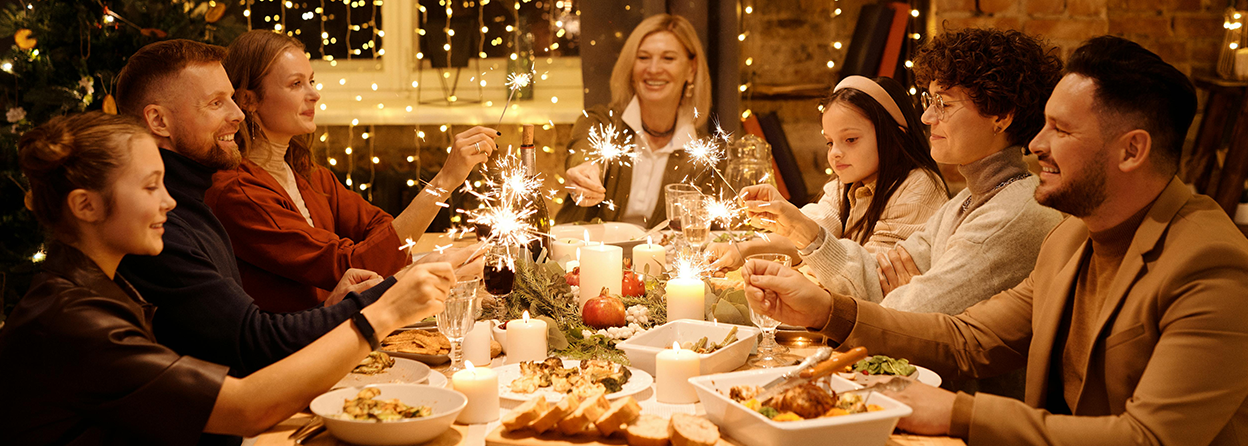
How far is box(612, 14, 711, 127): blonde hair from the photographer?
163 inches

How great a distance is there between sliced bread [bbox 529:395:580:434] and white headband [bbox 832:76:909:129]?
1557mm

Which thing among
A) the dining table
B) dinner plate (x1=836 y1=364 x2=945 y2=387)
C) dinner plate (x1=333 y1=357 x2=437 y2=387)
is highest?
dinner plate (x1=836 y1=364 x2=945 y2=387)

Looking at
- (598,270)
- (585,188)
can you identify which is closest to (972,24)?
(585,188)

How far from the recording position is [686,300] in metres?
1.81

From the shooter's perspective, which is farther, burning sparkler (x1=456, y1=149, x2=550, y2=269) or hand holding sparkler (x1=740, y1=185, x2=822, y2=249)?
hand holding sparkler (x1=740, y1=185, x2=822, y2=249)

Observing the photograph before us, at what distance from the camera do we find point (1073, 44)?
146 inches

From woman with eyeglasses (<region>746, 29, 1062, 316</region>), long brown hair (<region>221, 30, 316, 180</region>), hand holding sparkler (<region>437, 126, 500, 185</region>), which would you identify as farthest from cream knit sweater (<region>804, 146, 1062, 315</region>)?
long brown hair (<region>221, 30, 316, 180</region>)

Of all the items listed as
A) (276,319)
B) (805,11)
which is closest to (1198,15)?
(805,11)

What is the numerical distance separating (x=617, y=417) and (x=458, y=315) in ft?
1.36

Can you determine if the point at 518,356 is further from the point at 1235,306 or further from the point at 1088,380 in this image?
the point at 1235,306

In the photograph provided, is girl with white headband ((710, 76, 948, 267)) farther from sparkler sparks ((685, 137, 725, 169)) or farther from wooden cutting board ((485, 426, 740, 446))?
sparkler sparks ((685, 137, 725, 169))

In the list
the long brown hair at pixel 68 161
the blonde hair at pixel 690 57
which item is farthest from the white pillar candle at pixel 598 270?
the blonde hair at pixel 690 57

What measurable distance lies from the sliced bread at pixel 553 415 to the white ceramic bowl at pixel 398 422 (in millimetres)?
116

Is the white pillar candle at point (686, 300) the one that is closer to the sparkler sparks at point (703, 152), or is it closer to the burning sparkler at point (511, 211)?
the burning sparkler at point (511, 211)
